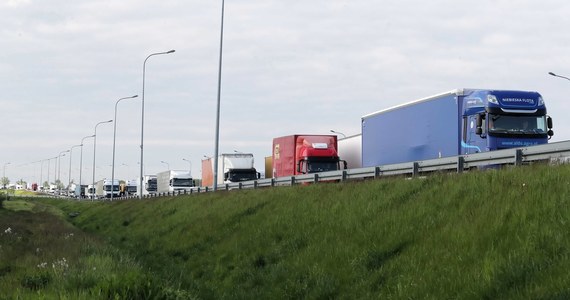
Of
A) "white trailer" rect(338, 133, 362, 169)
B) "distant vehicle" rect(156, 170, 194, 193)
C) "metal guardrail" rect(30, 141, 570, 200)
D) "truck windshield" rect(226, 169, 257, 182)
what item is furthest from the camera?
"distant vehicle" rect(156, 170, 194, 193)

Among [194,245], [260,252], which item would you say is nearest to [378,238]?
[260,252]

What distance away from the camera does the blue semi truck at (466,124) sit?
21234 millimetres

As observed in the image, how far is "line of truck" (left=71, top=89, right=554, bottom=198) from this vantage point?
21297 millimetres

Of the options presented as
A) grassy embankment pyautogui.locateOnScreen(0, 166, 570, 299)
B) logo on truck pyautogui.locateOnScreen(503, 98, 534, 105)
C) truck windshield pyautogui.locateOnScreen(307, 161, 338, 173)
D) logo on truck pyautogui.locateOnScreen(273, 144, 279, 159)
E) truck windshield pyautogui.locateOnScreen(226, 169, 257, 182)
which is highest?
logo on truck pyautogui.locateOnScreen(503, 98, 534, 105)

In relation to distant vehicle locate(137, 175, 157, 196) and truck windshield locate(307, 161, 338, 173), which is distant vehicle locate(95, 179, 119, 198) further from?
truck windshield locate(307, 161, 338, 173)

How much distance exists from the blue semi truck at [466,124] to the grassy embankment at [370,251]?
617 centimetres

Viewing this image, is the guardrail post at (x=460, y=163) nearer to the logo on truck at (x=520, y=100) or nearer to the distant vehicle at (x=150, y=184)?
the logo on truck at (x=520, y=100)

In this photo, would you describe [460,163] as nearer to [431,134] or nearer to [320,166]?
[431,134]

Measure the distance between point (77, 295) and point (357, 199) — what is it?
8.82 m

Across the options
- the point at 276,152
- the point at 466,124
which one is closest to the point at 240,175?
the point at 276,152

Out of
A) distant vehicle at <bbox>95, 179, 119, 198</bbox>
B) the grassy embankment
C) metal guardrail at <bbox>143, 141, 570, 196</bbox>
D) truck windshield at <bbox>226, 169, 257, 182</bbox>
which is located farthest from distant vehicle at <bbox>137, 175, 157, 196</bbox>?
the grassy embankment

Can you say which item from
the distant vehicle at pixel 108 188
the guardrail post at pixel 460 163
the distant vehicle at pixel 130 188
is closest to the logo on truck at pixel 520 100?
the guardrail post at pixel 460 163

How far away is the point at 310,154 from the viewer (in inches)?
1324

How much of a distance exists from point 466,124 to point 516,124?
1792mm
